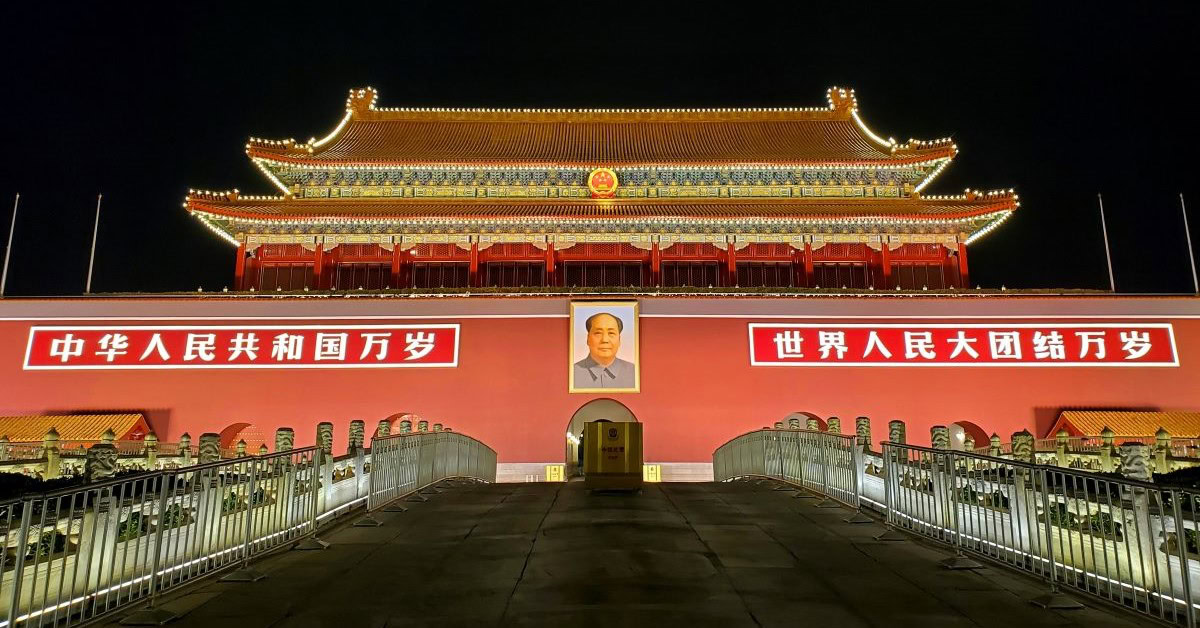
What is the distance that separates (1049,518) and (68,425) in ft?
64.9

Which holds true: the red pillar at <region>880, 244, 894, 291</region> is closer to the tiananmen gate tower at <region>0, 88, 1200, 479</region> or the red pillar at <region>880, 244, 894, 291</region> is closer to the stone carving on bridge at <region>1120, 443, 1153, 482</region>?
the tiananmen gate tower at <region>0, 88, 1200, 479</region>

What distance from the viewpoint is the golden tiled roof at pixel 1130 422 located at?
18031 mm

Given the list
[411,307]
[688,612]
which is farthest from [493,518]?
[411,307]

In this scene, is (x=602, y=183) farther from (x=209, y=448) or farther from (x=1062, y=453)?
(x=209, y=448)

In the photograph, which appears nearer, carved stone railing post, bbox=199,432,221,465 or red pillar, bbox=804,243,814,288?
carved stone railing post, bbox=199,432,221,465

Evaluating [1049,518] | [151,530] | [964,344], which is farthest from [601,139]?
[1049,518]

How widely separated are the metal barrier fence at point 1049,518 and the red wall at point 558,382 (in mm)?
8192

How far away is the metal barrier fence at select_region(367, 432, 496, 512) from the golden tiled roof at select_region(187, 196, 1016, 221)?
846 cm

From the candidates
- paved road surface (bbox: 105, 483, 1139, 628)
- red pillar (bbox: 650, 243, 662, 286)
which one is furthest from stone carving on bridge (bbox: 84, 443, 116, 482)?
red pillar (bbox: 650, 243, 662, 286)

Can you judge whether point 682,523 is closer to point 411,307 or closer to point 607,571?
point 607,571

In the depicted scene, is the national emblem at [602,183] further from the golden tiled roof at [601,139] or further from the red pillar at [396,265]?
the red pillar at [396,265]

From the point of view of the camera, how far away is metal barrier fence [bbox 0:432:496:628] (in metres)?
5.14

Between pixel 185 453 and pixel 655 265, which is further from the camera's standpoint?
pixel 655 265

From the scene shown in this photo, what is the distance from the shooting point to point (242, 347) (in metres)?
19.4
